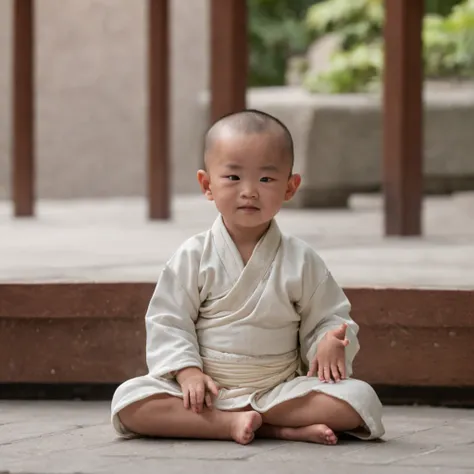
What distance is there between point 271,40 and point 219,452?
8207 mm

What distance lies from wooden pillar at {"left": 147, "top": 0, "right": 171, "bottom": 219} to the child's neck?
2.59 m

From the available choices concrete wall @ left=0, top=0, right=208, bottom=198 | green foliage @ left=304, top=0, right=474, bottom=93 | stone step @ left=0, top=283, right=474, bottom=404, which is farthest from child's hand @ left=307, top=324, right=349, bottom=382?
concrete wall @ left=0, top=0, right=208, bottom=198

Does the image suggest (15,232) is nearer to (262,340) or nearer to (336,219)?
(336,219)

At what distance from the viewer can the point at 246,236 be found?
2.27 metres

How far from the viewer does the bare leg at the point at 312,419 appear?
213cm

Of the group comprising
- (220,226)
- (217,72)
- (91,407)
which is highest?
(217,72)

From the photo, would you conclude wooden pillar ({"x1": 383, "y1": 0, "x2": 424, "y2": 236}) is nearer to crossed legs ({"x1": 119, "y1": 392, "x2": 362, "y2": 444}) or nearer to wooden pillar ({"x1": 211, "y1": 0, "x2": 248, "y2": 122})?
wooden pillar ({"x1": 211, "y1": 0, "x2": 248, "y2": 122})

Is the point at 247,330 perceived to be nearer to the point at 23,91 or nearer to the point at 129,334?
the point at 129,334

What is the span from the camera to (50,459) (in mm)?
1998

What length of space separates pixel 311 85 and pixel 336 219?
278 centimetres

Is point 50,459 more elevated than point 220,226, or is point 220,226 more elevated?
point 220,226

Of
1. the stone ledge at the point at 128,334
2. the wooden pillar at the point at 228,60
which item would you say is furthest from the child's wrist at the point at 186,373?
the wooden pillar at the point at 228,60

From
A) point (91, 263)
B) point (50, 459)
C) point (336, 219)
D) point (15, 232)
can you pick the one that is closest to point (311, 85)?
point (336, 219)

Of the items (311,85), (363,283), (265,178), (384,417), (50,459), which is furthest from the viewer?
(311,85)
